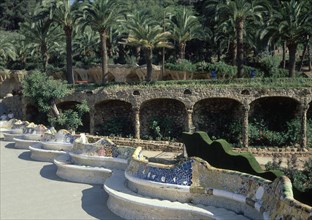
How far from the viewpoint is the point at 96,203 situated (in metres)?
16.1

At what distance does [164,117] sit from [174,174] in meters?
16.6

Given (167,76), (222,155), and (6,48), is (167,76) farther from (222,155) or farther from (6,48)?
(222,155)

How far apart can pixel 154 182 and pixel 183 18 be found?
26.8 meters

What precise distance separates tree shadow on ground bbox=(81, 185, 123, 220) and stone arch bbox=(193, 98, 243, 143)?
12761mm

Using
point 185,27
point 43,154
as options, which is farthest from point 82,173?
point 185,27

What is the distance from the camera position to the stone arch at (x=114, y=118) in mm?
30844

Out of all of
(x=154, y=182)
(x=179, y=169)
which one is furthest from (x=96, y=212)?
(x=179, y=169)

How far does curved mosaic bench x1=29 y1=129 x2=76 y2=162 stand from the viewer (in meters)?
23.3

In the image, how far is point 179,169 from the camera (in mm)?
13883

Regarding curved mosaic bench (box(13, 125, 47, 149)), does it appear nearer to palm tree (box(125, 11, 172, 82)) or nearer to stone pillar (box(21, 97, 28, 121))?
stone pillar (box(21, 97, 28, 121))

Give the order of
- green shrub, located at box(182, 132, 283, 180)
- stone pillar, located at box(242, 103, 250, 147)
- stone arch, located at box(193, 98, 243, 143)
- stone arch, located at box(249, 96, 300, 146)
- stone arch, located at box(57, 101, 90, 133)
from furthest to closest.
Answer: stone arch, located at box(57, 101, 90, 133), stone arch, located at box(193, 98, 243, 143), stone arch, located at box(249, 96, 300, 146), stone pillar, located at box(242, 103, 250, 147), green shrub, located at box(182, 132, 283, 180)

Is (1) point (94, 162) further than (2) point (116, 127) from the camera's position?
No

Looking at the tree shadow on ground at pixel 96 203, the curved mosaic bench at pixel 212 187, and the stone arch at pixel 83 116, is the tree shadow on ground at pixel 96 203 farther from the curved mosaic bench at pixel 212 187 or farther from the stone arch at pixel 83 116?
the stone arch at pixel 83 116


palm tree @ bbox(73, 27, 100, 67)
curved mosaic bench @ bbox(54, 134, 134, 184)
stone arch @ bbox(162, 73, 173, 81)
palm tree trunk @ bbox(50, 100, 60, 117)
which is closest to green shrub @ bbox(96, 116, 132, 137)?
palm tree trunk @ bbox(50, 100, 60, 117)
